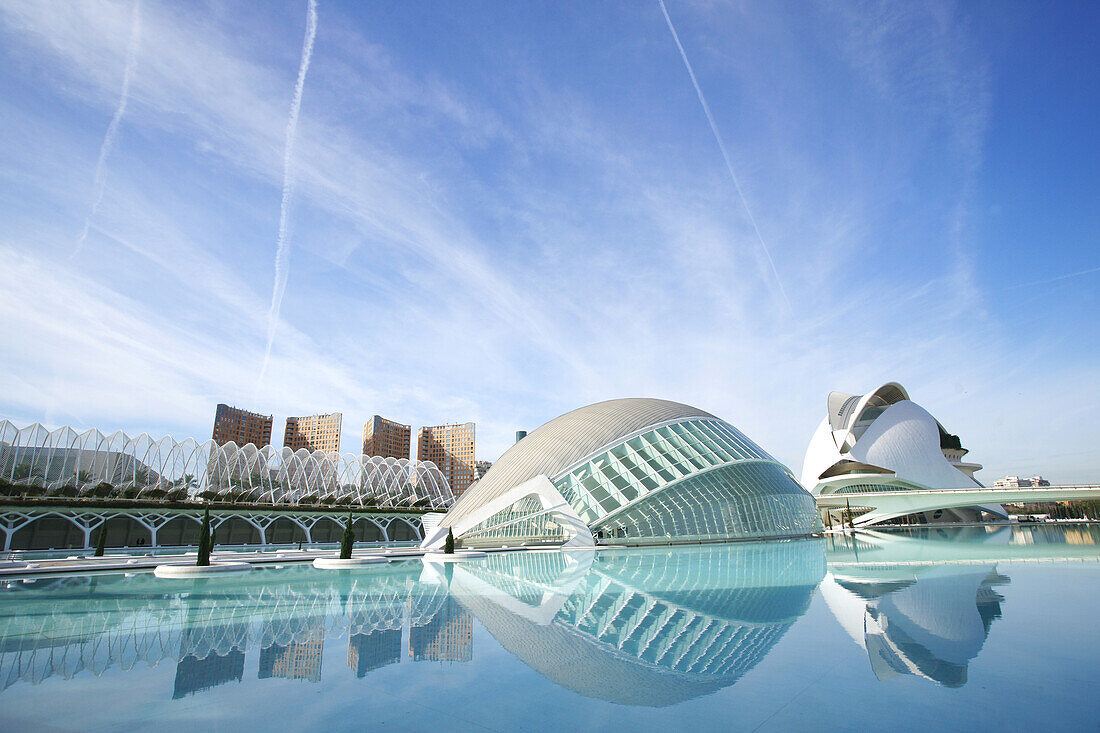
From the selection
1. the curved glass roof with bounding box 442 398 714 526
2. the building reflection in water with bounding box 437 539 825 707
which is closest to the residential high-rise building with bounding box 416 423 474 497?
the curved glass roof with bounding box 442 398 714 526

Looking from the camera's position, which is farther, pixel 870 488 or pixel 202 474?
pixel 870 488

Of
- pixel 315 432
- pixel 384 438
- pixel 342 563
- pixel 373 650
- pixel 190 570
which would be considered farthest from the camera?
pixel 315 432

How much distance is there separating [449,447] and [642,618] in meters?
127

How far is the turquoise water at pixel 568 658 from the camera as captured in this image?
193 inches

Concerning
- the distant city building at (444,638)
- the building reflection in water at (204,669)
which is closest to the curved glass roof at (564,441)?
the distant city building at (444,638)

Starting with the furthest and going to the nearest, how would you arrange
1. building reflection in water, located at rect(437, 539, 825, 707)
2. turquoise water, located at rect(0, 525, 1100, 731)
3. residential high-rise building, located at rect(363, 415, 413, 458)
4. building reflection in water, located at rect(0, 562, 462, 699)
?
residential high-rise building, located at rect(363, 415, 413, 458) → building reflection in water, located at rect(0, 562, 462, 699) → building reflection in water, located at rect(437, 539, 825, 707) → turquoise water, located at rect(0, 525, 1100, 731)

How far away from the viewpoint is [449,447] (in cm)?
13312

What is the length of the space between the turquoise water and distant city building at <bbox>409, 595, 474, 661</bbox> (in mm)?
55

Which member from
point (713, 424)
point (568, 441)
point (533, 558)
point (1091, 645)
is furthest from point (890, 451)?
point (1091, 645)

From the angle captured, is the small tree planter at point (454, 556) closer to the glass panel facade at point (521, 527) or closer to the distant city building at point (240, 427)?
the glass panel facade at point (521, 527)

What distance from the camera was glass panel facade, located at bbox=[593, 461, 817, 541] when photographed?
95.0ft

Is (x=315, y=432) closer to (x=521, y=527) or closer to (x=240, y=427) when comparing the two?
(x=240, y=427)

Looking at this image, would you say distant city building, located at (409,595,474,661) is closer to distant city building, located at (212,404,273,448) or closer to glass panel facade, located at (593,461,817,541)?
glass panel facade, located at (593,461,817,541)

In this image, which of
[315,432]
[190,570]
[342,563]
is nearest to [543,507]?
[342,563]
